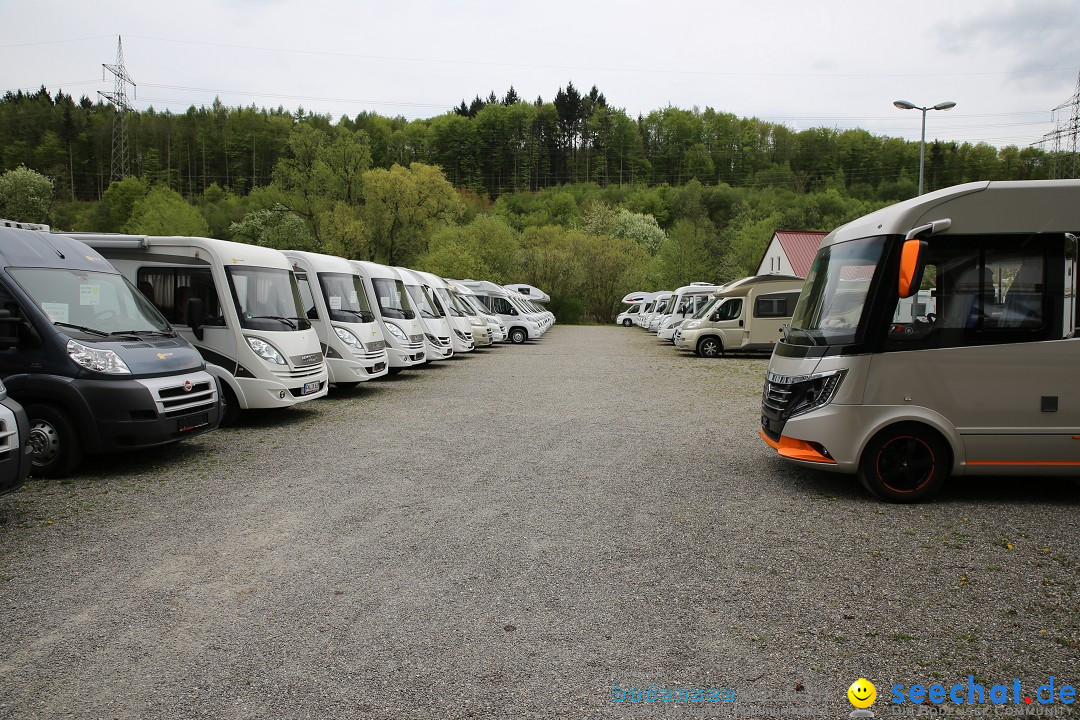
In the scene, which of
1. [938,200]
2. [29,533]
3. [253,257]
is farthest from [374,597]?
[253,257]

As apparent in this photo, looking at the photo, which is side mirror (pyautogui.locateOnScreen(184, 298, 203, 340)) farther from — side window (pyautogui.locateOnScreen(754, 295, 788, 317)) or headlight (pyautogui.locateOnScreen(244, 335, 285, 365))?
side window (pyautogui.locateOnScreen(754, 295, 788, 317))

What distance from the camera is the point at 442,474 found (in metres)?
8.30

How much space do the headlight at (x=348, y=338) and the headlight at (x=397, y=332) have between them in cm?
281

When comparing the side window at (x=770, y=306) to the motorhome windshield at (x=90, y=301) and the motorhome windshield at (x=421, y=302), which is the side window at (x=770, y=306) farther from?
the motorhome windshield at (x=90, y=301)

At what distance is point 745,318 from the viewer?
2597 cm

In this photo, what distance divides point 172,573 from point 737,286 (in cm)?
2244

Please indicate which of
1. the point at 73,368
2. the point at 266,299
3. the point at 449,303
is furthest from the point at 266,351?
the point at 449,303

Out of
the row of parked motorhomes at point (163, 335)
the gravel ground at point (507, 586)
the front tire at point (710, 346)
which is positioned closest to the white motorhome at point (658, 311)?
the front tire at point (710, 346)

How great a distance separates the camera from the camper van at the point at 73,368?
26.5 ft

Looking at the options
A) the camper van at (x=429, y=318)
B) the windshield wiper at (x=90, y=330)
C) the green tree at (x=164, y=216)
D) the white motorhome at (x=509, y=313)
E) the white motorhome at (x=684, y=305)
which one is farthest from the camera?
the green tree at (x=164, y=216)

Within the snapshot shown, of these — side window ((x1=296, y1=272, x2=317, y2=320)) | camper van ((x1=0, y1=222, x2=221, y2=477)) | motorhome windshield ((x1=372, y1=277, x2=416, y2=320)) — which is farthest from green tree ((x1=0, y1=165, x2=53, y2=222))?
camper van ((x1=0, y1=222, x2=221, y2=477))

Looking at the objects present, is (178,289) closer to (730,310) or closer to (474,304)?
(730,310)

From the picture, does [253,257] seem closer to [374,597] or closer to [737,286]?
[374,597]

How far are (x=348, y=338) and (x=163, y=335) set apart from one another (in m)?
5.37
